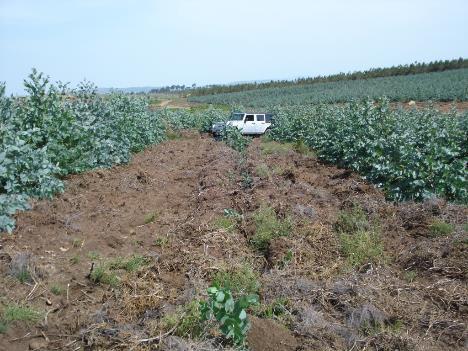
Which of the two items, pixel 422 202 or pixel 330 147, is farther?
pixel 330 147

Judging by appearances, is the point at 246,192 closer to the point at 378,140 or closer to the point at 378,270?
the point at 378,140

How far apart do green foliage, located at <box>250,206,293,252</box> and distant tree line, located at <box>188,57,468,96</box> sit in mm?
53350

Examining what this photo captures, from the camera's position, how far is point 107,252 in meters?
6.78

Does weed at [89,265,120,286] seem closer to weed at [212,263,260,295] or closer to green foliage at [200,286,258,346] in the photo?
weed at [212,263,260,295]

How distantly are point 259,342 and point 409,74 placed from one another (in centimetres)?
5607

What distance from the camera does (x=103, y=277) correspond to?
5.73m

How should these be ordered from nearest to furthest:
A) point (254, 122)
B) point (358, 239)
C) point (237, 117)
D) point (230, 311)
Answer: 1. point (230, 311)
2. point (358, 239)
3. point (254, 122)
4. point (237, 117)

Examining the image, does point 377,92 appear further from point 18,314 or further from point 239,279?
point 18,314

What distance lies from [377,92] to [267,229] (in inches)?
1487

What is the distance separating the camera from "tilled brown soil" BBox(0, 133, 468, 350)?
14.7 feet

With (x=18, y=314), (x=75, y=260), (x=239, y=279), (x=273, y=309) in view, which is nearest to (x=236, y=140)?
(x=75, y=260)

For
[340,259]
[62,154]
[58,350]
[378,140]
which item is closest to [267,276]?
[340,259]

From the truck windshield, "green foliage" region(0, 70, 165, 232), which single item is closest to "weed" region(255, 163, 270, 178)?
"green foliage" region(0, 70, 165, 232)

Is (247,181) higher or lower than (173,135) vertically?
higher
